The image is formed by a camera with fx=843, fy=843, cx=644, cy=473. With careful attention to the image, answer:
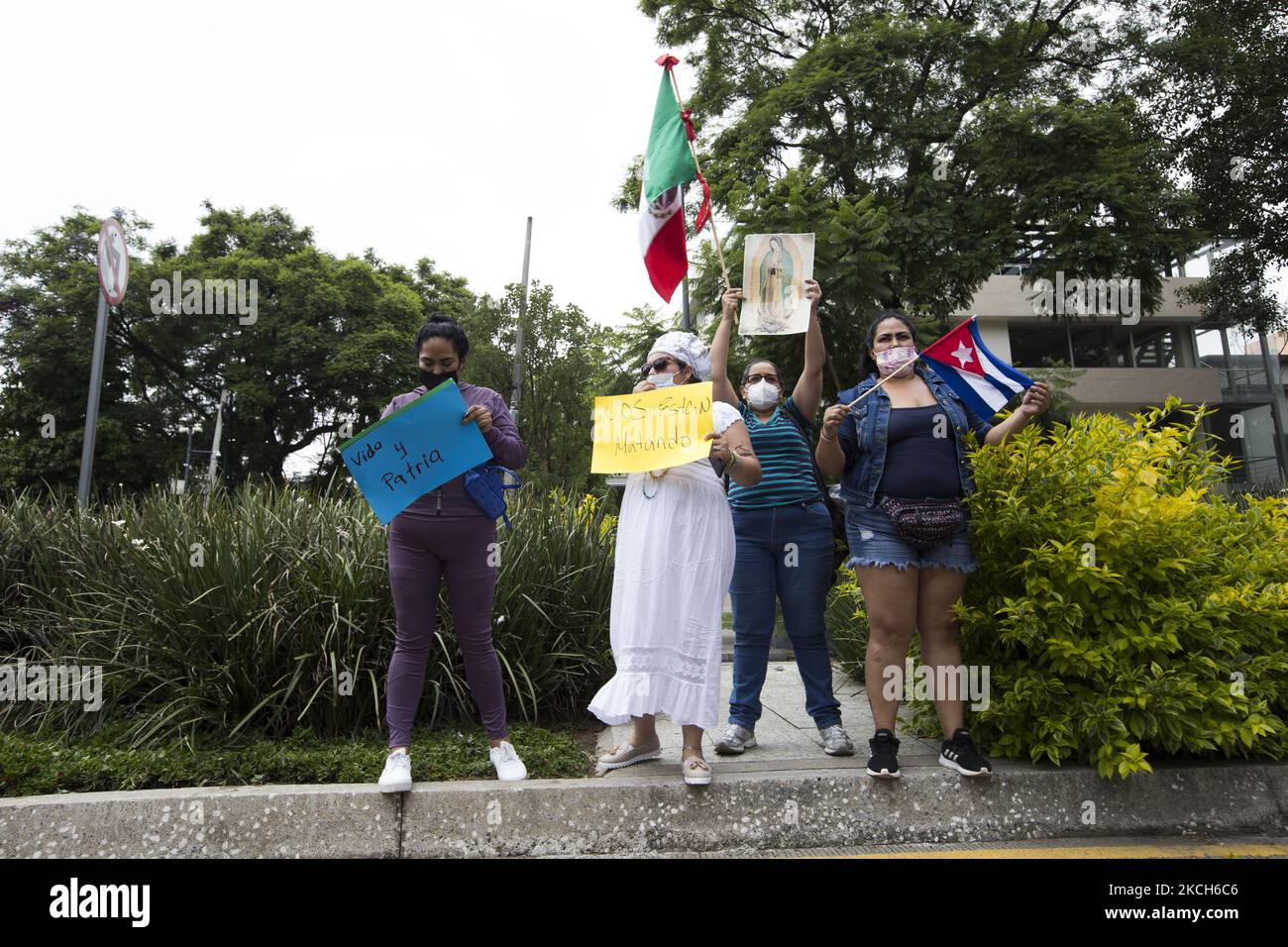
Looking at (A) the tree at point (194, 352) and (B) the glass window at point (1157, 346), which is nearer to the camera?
(A) the tree at point (194, 352)

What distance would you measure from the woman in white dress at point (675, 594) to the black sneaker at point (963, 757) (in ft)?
3.13

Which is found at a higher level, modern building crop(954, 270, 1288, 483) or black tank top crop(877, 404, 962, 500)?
modern building crop(954, 270, 1288, 483)

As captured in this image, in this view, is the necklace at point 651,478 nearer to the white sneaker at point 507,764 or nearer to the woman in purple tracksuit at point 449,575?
the woman in purple tracksuit at point 449,575

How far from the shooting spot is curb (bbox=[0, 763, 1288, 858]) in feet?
10.2

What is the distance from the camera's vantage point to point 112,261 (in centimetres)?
744

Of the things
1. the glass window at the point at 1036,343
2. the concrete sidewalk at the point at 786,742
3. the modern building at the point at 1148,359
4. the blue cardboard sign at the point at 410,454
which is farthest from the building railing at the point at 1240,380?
the blue cardboard sign at the point at 410,454

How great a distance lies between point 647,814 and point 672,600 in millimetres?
821

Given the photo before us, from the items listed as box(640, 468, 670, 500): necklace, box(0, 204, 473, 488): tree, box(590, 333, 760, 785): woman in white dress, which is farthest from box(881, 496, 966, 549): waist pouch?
box(0, 204, 473, 488): tree

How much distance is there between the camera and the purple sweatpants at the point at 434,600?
11.2 ft

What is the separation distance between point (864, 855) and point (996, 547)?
138 cm

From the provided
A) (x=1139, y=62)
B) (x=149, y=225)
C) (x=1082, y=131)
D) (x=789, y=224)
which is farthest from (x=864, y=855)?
(x=149, y=225)

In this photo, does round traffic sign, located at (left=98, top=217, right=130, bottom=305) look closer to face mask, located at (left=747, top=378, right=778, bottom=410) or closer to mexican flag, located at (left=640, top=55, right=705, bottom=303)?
mexican flag, located at (left=640, top=55, right=705, bottom=303)

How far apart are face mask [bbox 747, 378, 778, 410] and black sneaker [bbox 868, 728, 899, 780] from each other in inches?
62.8

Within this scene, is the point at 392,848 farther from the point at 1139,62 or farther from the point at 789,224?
the point at 1139,62
